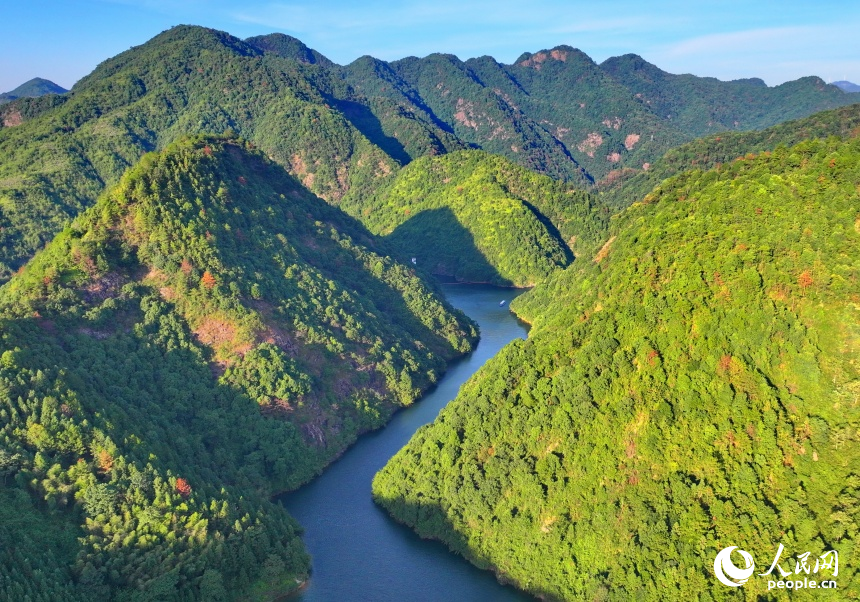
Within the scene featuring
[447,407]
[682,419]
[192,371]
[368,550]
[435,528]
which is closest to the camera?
[682,419]

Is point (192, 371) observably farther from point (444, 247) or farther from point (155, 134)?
point (155, 134)

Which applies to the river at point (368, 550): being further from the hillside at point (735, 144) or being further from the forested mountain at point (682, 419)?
the hillside at point (735, 144)

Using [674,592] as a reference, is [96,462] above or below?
above

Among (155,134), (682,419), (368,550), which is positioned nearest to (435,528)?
(368,550)

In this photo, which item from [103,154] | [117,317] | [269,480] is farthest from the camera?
[103,154]

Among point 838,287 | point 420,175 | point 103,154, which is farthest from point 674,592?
point 103,154

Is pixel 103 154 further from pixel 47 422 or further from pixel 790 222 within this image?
pixel 790 222

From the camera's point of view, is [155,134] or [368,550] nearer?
[368,550]

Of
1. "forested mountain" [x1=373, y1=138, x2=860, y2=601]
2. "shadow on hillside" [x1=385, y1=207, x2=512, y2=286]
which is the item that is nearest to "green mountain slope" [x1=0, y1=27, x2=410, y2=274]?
"shadow on hillside" [x1=385, y1=207, x2=512, y2=286]
